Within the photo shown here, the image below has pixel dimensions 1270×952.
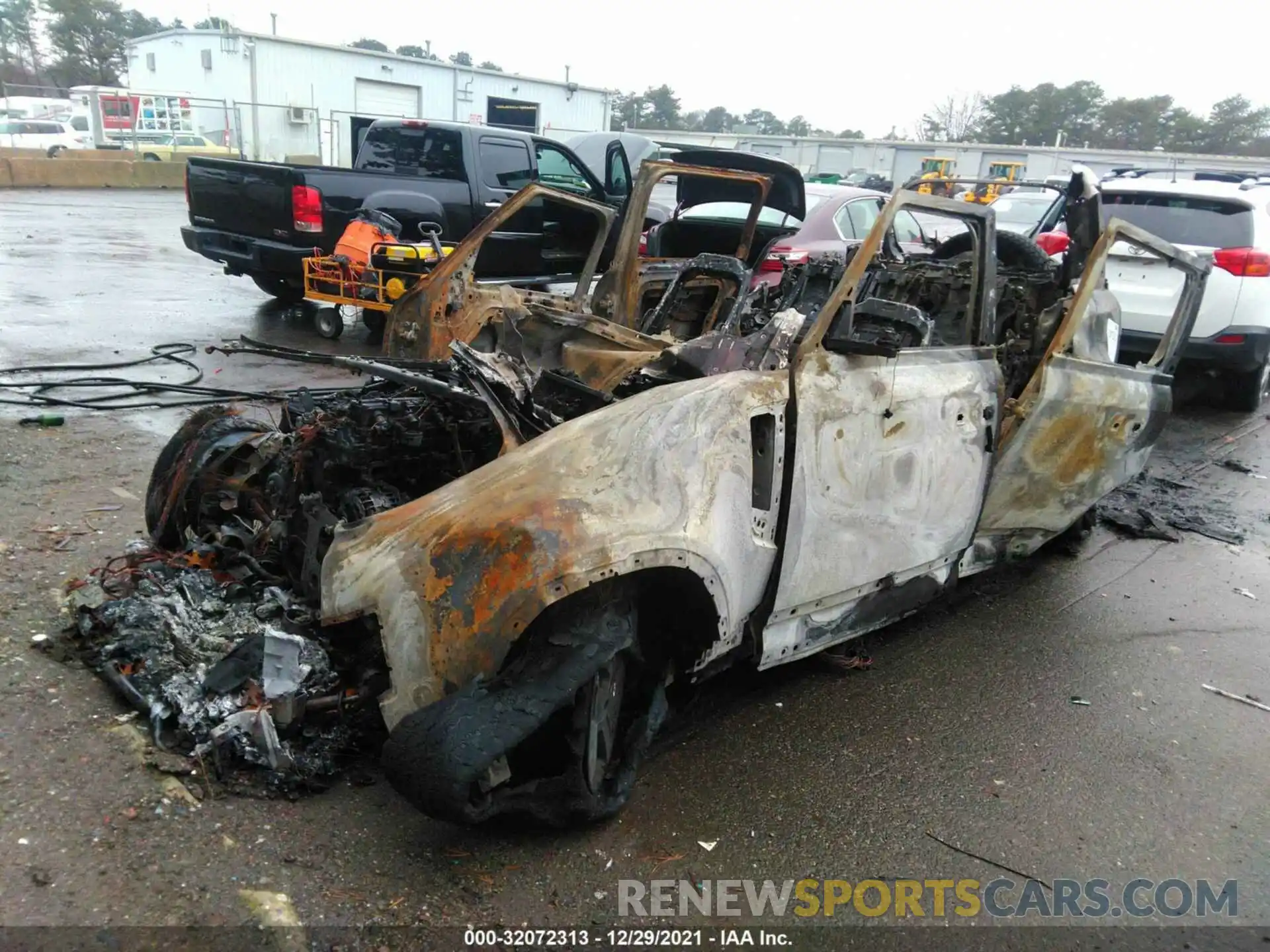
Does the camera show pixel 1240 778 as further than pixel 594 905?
Yes

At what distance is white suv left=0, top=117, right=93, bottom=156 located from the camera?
2570 centimetres

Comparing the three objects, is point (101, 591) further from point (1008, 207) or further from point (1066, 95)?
point (1066, 95)

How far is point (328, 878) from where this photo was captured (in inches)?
91.2

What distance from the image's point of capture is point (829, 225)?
862 cm

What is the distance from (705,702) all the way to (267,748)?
153 cm

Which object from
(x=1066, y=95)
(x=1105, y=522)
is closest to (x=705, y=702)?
(x=1105, y=522)

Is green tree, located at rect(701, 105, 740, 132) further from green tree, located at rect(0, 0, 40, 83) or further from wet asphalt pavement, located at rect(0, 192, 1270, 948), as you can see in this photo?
wet asphalt pavement, located at rect(0, 192, 1270, 948)

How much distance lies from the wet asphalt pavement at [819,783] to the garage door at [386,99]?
92.2ft

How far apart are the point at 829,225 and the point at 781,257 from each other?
3.01ft

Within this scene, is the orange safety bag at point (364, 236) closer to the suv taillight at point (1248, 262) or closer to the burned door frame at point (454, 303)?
the burned door frame at point (454, 303)

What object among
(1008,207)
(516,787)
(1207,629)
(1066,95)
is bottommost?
(1207,629)

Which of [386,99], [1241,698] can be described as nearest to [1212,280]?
[1241,698]

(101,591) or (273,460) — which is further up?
(273,460)

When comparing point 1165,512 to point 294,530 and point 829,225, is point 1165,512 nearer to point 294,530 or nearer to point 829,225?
point 829,225
